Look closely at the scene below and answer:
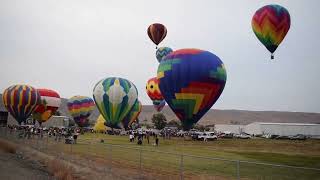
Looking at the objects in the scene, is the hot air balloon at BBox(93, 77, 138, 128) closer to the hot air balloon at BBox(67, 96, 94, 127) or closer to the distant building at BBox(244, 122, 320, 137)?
the hot air balloon at BBox(67, 96, 94, 127)

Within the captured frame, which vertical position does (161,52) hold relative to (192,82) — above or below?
above

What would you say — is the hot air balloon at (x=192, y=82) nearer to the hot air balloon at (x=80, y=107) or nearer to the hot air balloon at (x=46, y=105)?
the hot air balloon at (x=46, y=105)

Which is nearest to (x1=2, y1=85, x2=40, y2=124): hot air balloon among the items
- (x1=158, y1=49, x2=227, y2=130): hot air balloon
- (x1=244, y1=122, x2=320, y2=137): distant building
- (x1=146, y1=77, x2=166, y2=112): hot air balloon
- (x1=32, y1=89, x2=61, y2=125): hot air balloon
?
(x1=32, y1=89, x2=61, y2=125): hot air balloon

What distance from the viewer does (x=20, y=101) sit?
2475 inches

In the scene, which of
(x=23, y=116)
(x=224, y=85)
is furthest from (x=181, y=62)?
(x=23, y=116)

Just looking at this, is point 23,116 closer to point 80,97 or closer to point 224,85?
point 80,97

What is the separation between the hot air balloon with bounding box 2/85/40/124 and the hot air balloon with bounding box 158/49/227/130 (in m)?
32.1

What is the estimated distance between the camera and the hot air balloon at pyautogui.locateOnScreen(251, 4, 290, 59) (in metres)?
42.5

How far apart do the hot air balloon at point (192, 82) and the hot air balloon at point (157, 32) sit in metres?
19.7

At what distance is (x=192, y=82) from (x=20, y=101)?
3585 cm

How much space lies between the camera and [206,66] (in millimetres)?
38188

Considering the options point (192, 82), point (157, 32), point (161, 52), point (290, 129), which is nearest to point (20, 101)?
point (157, 32)

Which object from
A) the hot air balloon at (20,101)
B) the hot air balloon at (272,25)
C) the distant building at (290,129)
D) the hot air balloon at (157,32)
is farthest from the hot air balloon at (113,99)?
the distant building at (290,129)

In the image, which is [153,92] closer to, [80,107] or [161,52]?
[161,52]
